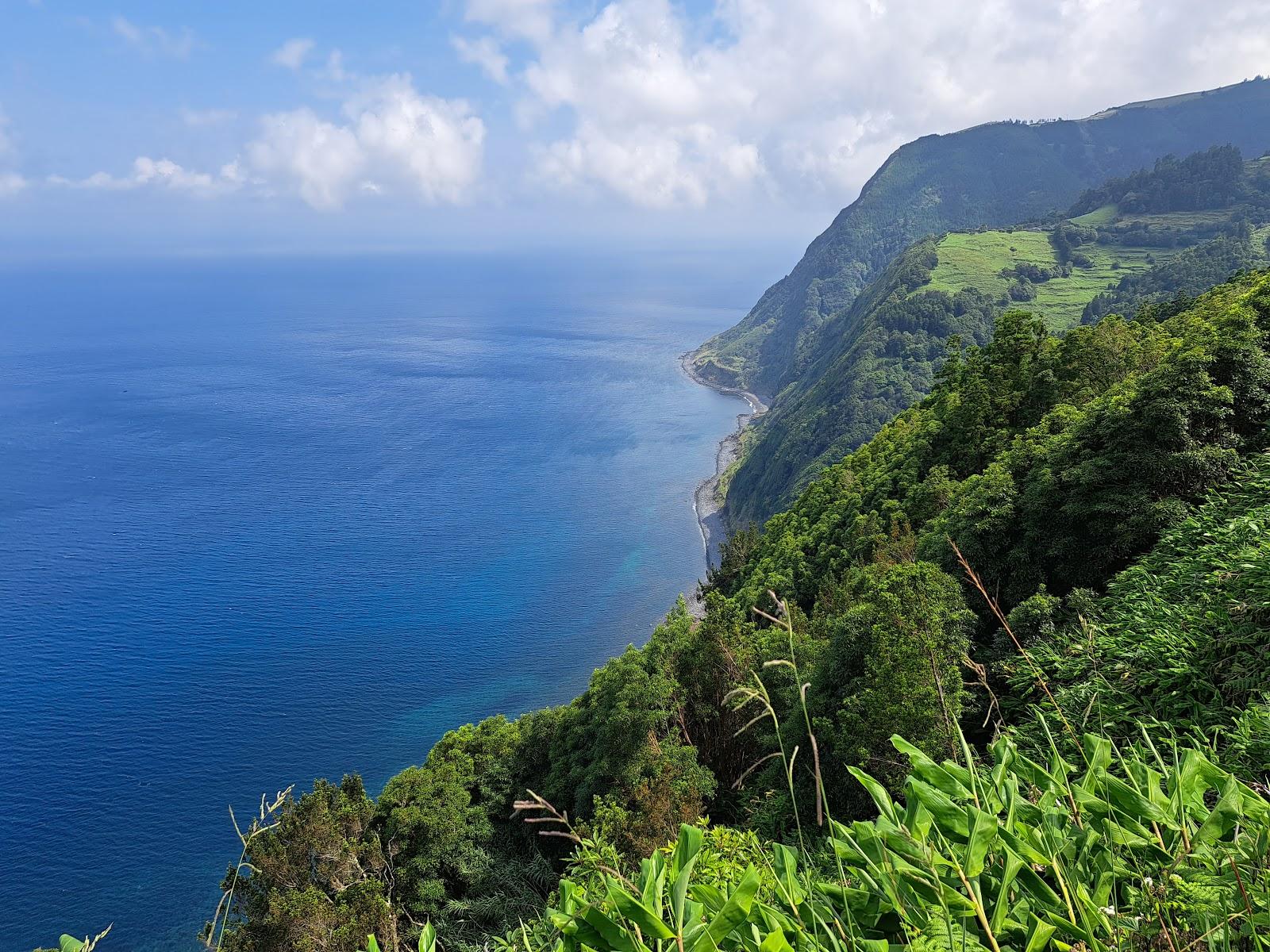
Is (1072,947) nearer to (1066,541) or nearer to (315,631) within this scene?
(1066,541)

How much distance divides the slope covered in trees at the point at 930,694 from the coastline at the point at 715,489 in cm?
4314

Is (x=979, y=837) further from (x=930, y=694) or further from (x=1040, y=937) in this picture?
(x=930, y=694)

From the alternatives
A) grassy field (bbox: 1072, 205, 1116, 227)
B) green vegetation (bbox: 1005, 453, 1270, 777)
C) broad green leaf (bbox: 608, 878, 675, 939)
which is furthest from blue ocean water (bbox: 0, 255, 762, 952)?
grassy field (bbox: 1072, 205, 1116, 227)

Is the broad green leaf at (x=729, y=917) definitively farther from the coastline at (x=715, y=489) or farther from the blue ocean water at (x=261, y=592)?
the coastline at (x=715, y=489)

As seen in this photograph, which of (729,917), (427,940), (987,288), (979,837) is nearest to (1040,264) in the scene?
(987,288)

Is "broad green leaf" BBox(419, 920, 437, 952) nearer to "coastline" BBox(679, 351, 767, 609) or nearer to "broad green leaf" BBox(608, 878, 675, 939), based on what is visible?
"broad green leaf" BBox(608, 878, 675, 939)

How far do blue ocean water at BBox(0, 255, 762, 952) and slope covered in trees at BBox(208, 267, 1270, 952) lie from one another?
2620cm

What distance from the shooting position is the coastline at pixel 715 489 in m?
90.6

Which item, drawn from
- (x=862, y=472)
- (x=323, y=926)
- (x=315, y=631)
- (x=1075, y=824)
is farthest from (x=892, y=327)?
(x=1075, y=824)

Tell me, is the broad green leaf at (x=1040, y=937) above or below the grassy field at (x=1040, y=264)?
below

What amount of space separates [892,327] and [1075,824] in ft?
408

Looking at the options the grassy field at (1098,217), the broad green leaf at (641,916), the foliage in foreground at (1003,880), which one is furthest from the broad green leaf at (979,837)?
the grassy field at (1098,217)

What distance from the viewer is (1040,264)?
142 metres

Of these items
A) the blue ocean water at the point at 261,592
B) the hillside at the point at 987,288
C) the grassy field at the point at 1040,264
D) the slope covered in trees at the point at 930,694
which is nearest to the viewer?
the slope covered in trees at the point at 930,694
